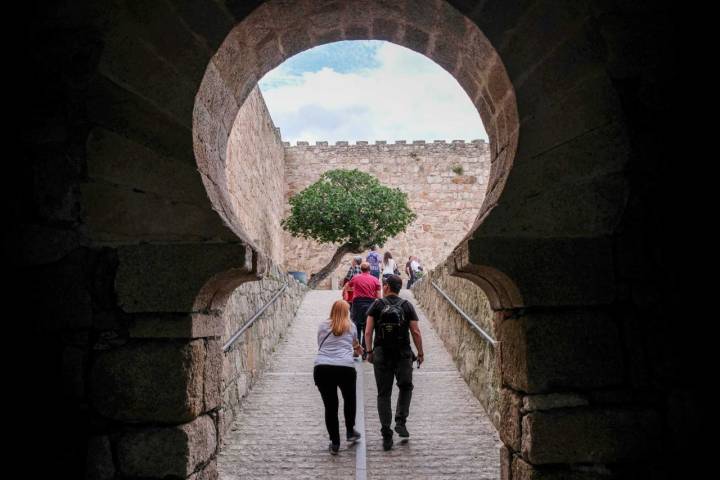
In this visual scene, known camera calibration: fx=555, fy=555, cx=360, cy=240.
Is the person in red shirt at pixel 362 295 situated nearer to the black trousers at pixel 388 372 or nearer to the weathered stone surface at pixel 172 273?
the black trousers at pixel 388 372

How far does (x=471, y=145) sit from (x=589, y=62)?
792 inches

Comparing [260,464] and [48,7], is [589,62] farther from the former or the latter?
[260,464]

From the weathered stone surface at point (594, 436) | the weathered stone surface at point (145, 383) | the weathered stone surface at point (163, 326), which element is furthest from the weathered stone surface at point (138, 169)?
the weathered stone surface at point (594, 436)

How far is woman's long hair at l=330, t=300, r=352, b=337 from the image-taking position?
4.50 meters

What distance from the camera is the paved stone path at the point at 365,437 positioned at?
4.25 metres

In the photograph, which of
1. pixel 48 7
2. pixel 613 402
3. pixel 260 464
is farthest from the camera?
pixel 260 464

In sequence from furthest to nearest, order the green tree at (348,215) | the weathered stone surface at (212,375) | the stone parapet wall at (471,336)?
1. the green tree at (348,215)
2. the stone parapet wall at (471,336)
3. the weathered stone surface at (212,375)

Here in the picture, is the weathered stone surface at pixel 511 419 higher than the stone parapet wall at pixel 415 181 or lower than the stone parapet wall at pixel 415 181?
lower

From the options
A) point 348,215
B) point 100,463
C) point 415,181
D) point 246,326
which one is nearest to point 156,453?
point 100,463

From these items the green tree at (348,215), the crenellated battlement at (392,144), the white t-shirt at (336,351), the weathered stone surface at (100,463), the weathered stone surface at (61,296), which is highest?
the crenellated battlement at (392,144)

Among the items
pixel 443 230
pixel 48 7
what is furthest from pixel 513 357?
pixel 443 230

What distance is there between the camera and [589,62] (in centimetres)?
268

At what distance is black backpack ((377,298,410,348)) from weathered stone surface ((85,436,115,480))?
2.43 meters

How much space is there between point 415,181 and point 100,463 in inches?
786
